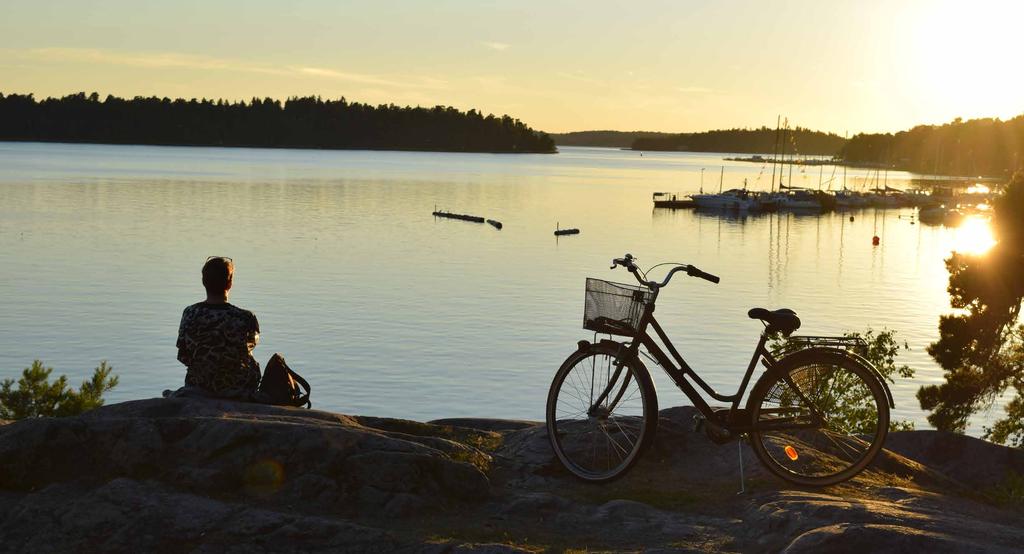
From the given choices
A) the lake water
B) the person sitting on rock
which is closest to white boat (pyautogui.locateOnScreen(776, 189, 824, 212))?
the lake water

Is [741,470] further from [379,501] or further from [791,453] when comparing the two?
[379,501]

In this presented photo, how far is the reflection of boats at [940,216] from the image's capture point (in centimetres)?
11875

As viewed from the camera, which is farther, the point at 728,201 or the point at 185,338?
the point at 728,201

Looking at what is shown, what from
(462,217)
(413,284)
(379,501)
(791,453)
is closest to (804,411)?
(791,453)

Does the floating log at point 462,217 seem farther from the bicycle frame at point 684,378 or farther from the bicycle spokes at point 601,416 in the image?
the bicycle frame at point 684,378

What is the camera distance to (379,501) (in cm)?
674

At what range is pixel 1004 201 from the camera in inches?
803

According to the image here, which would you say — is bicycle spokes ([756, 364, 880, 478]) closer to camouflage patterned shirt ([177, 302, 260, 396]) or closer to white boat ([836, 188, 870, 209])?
camouflage patterned shirt ([177, 302, 260, 396])

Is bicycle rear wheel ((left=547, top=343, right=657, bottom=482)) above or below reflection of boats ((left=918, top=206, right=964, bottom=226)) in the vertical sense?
above

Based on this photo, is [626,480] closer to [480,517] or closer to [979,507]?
[480,517]

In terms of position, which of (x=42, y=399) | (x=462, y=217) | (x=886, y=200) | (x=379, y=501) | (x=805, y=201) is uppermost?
(x=379, y=501)

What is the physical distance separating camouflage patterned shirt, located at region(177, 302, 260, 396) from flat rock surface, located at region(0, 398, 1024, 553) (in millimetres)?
570

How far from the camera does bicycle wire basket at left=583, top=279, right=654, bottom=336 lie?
762 cm

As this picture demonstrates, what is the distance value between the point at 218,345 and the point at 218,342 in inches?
1.2
